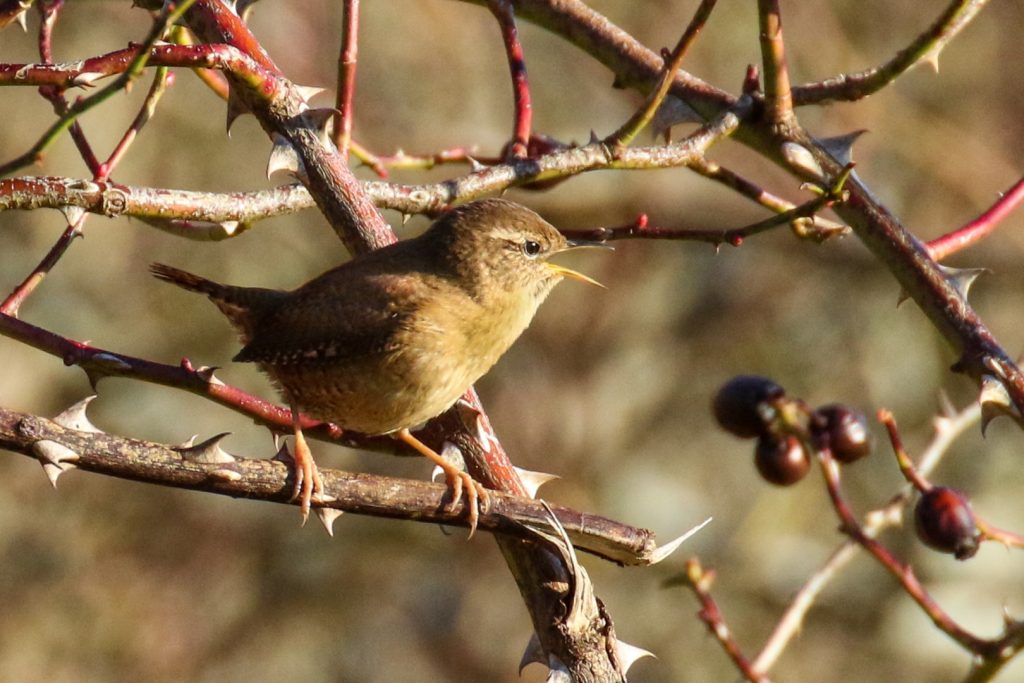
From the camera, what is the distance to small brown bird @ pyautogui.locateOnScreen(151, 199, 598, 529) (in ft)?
10.1

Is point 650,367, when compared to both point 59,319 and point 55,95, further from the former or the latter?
point 55,95

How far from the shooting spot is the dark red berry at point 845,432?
352cm

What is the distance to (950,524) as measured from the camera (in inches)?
120

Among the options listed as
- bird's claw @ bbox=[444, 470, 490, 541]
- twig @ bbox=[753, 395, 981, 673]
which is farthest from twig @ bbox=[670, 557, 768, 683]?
bird's claw @ bbox=[444, 470, 490, 541]

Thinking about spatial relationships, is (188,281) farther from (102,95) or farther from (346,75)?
(102,95)

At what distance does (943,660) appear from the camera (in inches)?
349

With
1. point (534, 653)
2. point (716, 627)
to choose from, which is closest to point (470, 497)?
point (534, 653)

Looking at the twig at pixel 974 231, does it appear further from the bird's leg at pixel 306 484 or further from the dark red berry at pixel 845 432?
the bird's leg at pixel 306 484

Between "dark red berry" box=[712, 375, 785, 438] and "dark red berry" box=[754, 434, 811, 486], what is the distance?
1.9 inches

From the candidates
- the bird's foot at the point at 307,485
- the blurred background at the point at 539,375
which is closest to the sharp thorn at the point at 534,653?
the bird's foot at the point at 307,485

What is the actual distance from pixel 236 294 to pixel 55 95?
0.89 metres

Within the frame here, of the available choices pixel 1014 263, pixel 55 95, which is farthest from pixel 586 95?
pixel 55 95

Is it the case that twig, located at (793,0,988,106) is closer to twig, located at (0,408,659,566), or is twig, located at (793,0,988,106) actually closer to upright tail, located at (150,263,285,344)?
twig, located at (0,408,659,566)

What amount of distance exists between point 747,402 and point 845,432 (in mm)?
279
